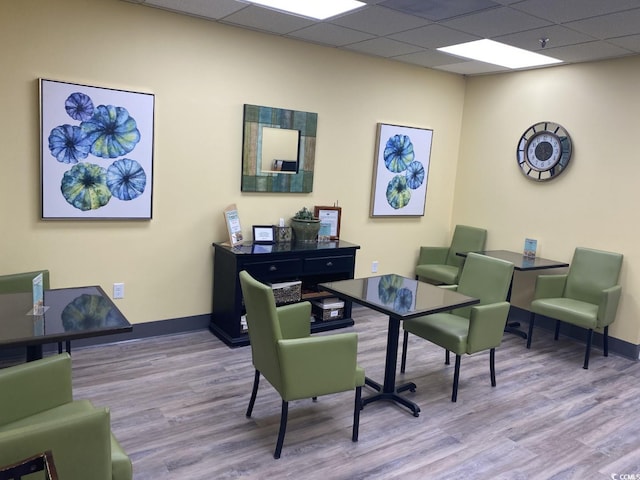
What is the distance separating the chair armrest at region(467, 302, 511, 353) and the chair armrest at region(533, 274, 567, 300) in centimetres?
132

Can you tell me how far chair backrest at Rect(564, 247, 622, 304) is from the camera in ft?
14.1

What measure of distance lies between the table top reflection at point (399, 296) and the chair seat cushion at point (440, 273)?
65.3 inches

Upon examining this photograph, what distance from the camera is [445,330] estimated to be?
3.32 m

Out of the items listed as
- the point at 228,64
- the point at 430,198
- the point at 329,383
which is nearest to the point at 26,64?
the point at 228,64

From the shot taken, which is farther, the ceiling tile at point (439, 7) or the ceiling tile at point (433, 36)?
the ceiling tile at point (433, 36)

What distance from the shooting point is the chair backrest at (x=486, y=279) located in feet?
11.5

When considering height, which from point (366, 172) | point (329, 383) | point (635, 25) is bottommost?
point (329, 383)

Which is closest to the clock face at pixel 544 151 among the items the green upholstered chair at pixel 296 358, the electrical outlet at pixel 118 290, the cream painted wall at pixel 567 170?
the cream painted wall at pixel 567 170

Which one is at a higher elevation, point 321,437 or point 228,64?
point 228,64

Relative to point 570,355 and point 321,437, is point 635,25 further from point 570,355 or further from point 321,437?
point 321,437

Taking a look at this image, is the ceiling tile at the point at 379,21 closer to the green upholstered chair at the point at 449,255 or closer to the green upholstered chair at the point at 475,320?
the green upholstered chair at the point at 475,320

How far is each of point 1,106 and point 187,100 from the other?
1.25m

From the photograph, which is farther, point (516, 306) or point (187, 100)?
point (516, 306)

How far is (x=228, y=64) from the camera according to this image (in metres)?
4.06
